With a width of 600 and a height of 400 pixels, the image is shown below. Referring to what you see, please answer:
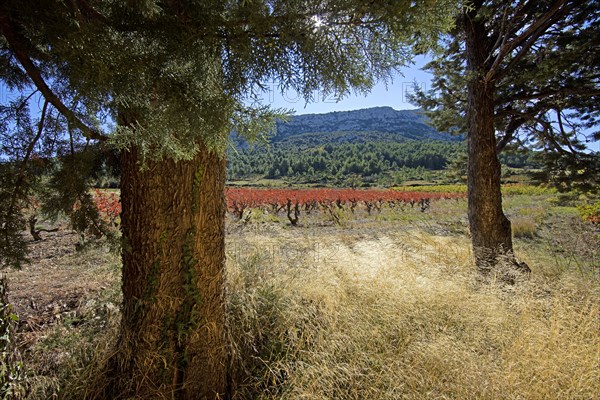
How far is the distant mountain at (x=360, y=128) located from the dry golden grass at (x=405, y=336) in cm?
8446

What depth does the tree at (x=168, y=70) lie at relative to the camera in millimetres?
1039

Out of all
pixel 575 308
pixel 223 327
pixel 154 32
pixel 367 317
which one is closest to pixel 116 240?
pixel 223 327

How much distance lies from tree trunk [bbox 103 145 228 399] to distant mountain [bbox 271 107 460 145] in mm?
85428

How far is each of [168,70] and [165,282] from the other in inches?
48.8

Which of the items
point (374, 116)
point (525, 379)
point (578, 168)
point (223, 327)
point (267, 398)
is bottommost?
point (267, 398)

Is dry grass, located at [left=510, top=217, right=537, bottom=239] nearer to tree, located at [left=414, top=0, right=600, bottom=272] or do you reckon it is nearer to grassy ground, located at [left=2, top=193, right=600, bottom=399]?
tree, located at [left=414, top=0, right=600, bottom=272]

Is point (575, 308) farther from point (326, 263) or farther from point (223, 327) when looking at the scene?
point (223, 327)

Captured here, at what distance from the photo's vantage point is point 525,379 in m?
1.82

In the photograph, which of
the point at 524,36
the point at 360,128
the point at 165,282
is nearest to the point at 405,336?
the point at 165,282

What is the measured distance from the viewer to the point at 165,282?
185 cm

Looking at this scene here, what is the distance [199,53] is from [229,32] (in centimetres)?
15

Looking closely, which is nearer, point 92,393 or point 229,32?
point 229,32

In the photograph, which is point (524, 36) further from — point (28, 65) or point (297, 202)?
point (297, 202)

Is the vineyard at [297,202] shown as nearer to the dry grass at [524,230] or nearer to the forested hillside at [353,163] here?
the dry grass at [524,230]
